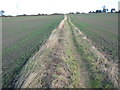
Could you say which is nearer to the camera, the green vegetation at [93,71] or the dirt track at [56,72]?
the dirt track at [56,72]

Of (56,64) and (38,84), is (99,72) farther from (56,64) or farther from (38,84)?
(38,84)

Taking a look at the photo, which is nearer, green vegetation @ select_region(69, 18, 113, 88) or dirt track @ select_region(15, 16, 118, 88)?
dirt track @ select_region(15, 16, 118, 88)

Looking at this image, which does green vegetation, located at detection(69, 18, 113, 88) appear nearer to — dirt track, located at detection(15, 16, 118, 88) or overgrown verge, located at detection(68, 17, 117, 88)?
overgrown verge, located at detection(68, 17, 117, 88)

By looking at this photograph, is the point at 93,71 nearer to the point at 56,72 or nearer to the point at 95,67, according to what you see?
the point at 95,67

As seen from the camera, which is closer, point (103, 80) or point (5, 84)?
point (103, 80)

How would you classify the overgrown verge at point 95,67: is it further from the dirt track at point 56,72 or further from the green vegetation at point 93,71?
the dirt track at point 56,72

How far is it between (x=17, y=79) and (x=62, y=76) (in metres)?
3.37

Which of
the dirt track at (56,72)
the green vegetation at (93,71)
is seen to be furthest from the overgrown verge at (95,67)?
the dirt track at (56,72)

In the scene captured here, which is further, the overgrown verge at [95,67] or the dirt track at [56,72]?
the overgrown verge at [95,67]

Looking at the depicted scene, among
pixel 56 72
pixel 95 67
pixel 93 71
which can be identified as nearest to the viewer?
pixel 56 72

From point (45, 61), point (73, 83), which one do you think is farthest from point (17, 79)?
point (73, 83)

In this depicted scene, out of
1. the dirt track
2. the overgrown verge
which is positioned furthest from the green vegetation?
the dirt track

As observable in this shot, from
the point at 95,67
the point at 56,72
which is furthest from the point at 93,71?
the point at 56,72

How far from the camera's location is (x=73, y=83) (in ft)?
38.6
